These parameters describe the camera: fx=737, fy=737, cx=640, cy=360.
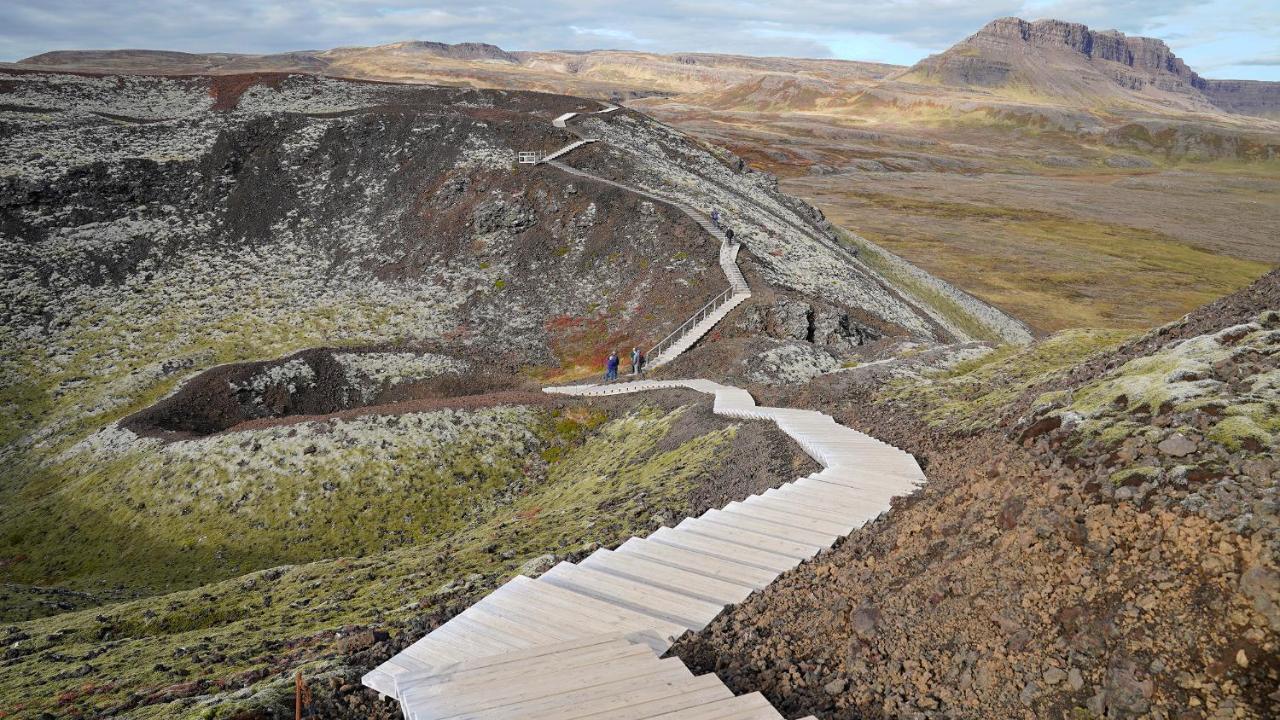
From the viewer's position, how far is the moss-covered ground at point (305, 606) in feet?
45.5

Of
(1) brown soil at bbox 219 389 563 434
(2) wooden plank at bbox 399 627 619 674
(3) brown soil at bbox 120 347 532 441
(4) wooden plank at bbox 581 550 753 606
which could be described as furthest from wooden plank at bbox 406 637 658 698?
(3) brown soil at bbox 120 347 532 441

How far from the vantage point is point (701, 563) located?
13.9 meters

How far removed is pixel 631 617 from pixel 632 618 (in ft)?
0.07

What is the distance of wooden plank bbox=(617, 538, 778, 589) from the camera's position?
43.9 ft

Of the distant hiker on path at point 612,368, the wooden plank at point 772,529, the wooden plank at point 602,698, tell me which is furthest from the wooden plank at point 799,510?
the distant hiker on path at point 612,368

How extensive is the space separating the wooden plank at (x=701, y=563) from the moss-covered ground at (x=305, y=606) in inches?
167

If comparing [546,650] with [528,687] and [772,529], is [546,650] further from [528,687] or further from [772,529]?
[772,529]

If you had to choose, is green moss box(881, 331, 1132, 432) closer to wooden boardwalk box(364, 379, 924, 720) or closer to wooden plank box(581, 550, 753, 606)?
wooden boardwalk box(364, 379, 924, 720)

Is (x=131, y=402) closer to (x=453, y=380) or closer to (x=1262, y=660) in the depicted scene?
(x=453, y=380)

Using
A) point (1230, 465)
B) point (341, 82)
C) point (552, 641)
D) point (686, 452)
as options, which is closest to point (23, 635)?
point (552, 641)

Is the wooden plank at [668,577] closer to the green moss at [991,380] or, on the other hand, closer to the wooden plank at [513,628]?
the wooden plank at [513,628]

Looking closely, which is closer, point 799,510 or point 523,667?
point 523,667

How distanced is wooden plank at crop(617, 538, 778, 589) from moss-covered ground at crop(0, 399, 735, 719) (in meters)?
4.25

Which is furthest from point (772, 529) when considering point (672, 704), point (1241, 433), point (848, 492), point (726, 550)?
point (1241, 433)
